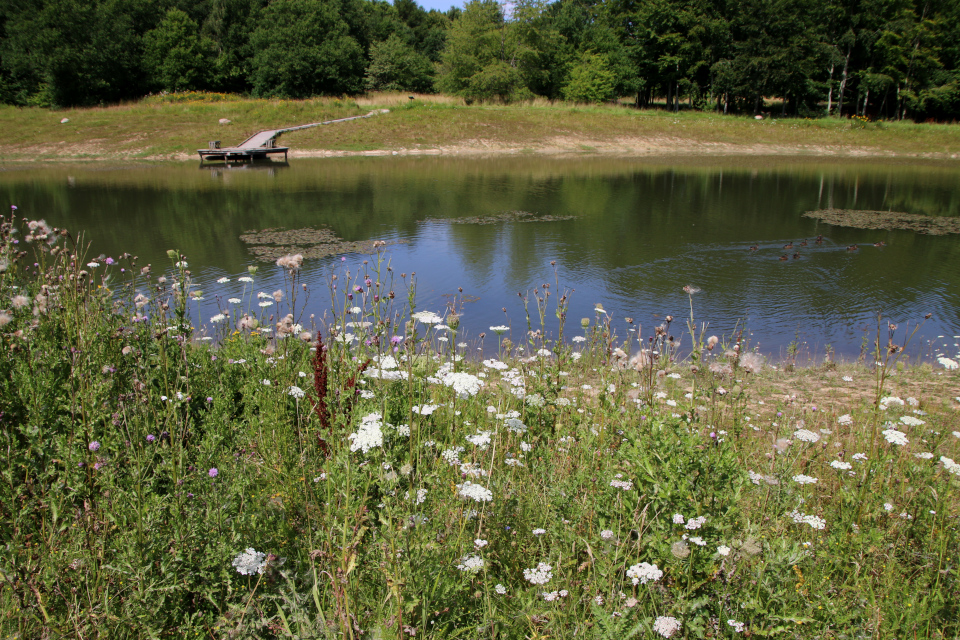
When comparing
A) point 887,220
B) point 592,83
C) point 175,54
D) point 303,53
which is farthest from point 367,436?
point 175,54

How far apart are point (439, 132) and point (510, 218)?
61.9ft

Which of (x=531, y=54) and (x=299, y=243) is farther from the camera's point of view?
(x=531, y=54)

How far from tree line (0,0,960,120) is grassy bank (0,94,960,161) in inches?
297

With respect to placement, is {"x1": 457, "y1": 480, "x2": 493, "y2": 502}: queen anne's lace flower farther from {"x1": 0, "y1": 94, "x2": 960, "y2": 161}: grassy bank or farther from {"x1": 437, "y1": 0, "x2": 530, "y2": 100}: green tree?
{"x1": 437, "y1": 0, "x2": 530, "y2": 100}: green tree

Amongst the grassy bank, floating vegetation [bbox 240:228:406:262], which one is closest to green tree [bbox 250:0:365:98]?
the grassy bank

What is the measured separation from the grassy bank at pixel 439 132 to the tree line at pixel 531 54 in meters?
7.54

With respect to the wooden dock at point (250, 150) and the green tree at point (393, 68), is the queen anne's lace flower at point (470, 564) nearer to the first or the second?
the wooden dock at point (250, 150)

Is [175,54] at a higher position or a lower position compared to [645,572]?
higher

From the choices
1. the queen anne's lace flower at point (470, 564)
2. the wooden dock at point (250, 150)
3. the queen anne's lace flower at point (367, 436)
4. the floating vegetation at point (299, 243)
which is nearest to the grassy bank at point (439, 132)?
the wooden dock at point (250, 150)

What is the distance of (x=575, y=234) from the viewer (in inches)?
508

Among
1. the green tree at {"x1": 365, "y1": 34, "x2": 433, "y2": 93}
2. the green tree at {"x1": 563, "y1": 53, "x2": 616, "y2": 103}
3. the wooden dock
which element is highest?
the green tree at {"x1": 365, "y1": 34, "x2": 433, "y2": 93}

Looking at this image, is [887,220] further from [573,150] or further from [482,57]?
[482,57]

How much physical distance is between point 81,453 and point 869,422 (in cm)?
460

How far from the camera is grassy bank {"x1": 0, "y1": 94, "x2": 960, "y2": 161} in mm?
28109
